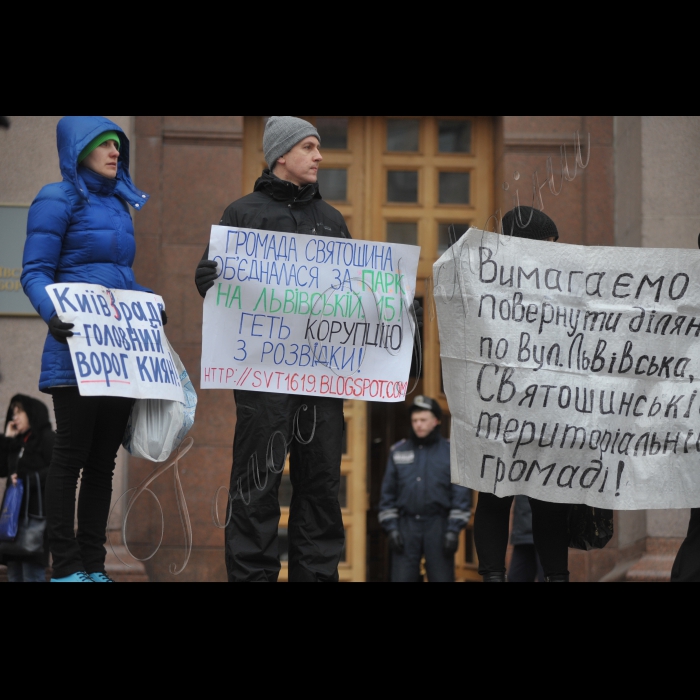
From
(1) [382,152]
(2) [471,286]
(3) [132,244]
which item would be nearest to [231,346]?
(3) [132,244]

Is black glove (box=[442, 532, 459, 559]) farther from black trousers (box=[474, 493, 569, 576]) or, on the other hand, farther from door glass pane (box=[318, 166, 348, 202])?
black trousers (box=[474, 493, 569, 576])

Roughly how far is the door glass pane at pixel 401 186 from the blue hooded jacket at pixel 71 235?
189 inches

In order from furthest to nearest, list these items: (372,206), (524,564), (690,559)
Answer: (372,206) → (524,564) → (690,559)

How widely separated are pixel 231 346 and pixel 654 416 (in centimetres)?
194

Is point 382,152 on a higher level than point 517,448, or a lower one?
higher

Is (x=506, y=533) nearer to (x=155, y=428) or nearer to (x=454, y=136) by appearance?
(x=155, y=428)

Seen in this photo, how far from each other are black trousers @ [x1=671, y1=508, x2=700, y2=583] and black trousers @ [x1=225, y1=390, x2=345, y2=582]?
4.84ft

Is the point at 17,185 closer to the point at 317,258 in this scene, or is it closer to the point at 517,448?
the point at 317,258

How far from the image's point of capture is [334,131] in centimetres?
941

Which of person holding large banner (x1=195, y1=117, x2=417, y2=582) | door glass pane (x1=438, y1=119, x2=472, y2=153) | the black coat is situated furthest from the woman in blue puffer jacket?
door glass pane (x1=438, y1=119, x2=472, y2=153)

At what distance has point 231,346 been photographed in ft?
16.6

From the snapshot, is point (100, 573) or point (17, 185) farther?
point (17, 185)

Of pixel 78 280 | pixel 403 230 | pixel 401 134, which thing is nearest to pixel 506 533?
pixel 78 280

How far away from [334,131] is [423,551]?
3597 millimetres
